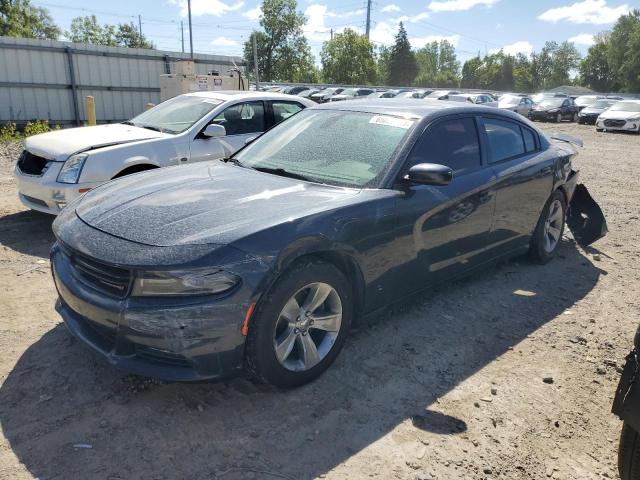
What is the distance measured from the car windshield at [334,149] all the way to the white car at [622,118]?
22.6 meters

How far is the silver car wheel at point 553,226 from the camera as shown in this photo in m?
5.34

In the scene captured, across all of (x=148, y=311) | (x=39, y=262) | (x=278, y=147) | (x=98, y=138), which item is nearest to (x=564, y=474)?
(x=148, y=311)

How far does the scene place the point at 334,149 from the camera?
3.81m

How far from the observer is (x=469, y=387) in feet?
10.6

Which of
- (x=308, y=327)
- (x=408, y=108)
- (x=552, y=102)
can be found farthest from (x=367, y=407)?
(x=552, y=102)

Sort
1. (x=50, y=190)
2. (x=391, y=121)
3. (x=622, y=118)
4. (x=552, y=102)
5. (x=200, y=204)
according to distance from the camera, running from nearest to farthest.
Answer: (x=200, y=204) → (x=391, y=121) → (x=50, y=190) → (x=622, y=118) → (x=552, y=102)

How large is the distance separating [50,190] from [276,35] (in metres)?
66.8

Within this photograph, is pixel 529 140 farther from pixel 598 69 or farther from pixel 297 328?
pixel 598 69

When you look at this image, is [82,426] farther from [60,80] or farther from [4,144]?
[60,80]

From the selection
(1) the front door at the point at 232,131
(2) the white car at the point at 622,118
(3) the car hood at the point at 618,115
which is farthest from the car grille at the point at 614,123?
(1) the front door at the point at 232,131

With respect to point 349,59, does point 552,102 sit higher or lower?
lower

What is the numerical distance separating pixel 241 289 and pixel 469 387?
1.57 metres

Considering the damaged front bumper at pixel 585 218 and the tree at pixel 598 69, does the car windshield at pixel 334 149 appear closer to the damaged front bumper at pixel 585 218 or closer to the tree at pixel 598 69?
the damaged front bumper at pixel 585 218

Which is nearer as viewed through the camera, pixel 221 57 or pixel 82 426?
pixel 82 426
